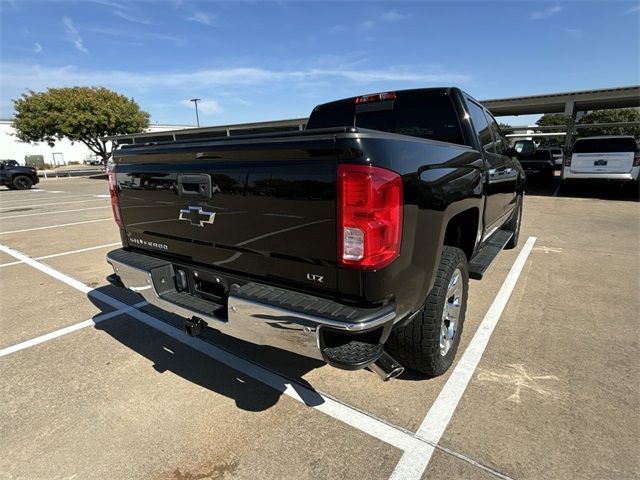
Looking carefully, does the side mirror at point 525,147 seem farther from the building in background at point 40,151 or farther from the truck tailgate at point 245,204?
the building in background at point 40,151

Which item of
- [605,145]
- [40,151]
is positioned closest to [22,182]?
[605,145]

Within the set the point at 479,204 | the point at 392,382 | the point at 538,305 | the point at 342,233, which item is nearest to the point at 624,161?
the point at 538,305

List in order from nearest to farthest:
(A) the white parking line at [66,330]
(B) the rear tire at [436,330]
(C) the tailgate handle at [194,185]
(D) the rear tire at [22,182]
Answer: (C) the tailgate handle at [194,185], (B) the rear tire at [436,330], (A) the white parking line at [66,330], (D) the rear tire at [22,182]

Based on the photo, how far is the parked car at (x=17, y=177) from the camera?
2223 centimetres

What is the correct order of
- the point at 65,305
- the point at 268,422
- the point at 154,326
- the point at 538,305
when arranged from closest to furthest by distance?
1. the point at 268,422
2. the point at 154,326
3. the point at 538,305
4. the point at 65,305

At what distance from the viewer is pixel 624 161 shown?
11852 millimetres

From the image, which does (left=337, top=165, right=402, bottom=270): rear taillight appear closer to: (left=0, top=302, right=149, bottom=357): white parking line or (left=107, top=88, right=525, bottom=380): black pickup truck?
(left=107, top=88, right=525, bottom=380): black pickup truck

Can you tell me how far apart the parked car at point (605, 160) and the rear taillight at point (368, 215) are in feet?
43.8

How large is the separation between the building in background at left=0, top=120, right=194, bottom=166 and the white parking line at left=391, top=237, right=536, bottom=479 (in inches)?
2606

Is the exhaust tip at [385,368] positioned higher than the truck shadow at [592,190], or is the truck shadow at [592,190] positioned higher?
the exhaust tip at [385,368]

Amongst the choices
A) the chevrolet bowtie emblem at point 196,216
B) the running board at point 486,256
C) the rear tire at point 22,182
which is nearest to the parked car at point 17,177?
the rear tire at point 22,182

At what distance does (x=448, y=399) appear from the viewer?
2.65 m

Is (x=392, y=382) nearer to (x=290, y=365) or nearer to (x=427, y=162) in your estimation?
(x=290, y=365)

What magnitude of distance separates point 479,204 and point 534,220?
7.19 meters
